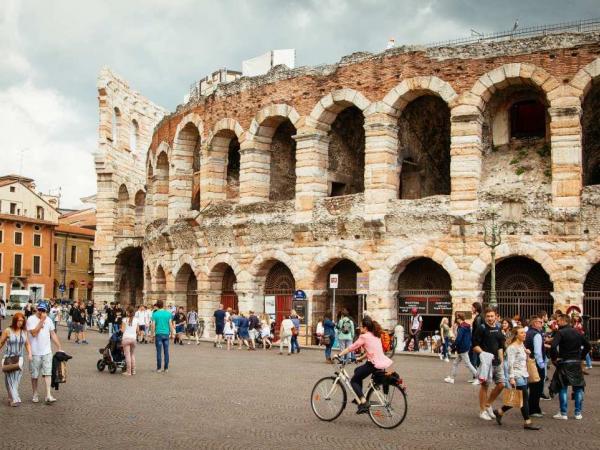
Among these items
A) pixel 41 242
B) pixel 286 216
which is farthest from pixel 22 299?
pixel 286 216

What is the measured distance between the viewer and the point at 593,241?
858 inches

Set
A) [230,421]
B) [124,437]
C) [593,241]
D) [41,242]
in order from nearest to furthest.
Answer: [124,437] < [230,421] < [593,241] < [41,242]

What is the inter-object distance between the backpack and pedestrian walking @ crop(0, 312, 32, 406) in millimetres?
9746

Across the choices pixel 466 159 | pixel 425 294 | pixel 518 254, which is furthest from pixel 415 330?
pixel 466 159

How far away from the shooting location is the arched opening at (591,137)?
952 inches

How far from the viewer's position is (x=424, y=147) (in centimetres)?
2758

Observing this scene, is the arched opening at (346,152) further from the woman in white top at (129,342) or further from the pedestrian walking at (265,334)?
the woman in white top at (129,342)

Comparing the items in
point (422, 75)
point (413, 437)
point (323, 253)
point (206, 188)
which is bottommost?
point (413, 437)

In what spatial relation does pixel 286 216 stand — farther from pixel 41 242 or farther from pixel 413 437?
pixel 41 242

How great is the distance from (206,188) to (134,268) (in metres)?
15.7

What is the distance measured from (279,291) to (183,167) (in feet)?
25.6

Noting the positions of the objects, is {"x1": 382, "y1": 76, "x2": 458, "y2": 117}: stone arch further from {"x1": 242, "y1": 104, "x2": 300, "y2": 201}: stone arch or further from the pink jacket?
the pink jacket

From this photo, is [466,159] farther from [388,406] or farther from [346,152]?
[388,406]

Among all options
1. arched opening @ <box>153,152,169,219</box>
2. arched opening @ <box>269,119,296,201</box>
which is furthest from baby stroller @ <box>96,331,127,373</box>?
arched opening @ <box>153,152,169,219</box>
